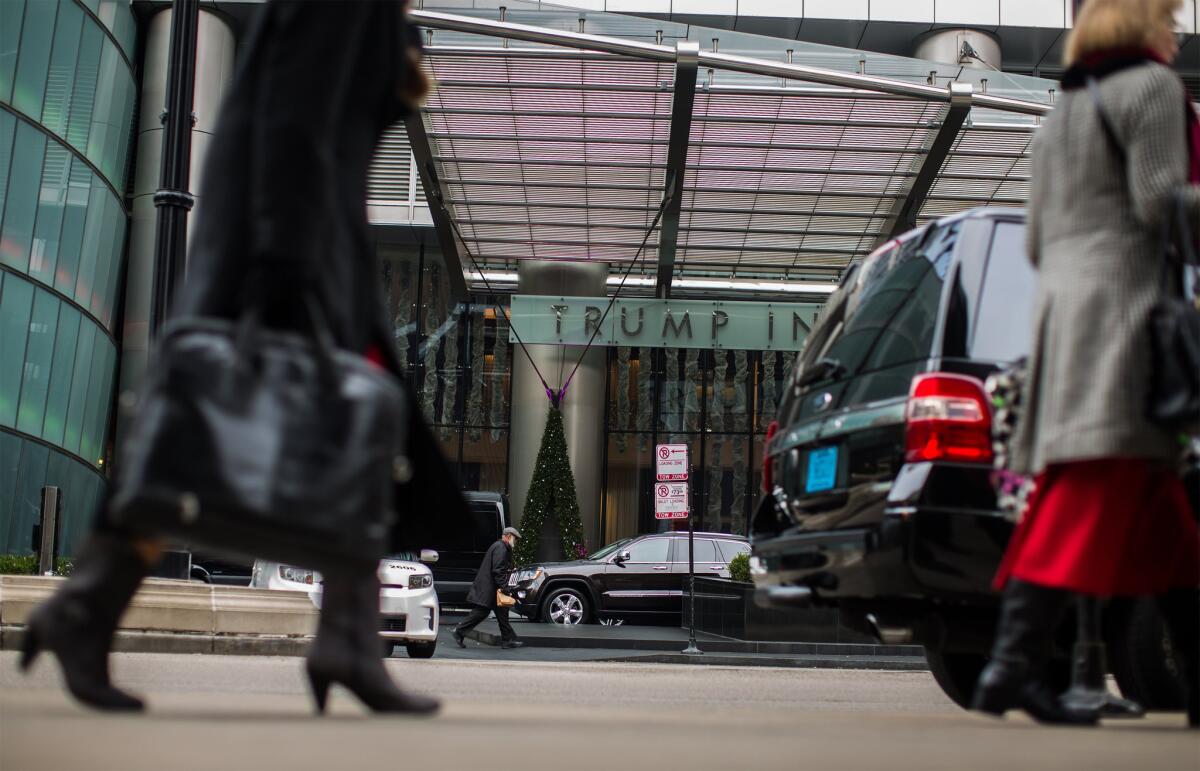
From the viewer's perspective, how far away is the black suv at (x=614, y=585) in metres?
21.0

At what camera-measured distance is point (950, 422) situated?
5.14 m

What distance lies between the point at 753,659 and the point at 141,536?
1301 cm

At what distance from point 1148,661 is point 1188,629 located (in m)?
1.25

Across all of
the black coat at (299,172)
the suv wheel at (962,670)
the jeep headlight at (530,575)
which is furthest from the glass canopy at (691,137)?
Result: the black coat at (299,172)

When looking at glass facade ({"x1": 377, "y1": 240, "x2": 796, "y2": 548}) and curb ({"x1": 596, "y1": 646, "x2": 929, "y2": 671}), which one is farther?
glass facade ({"x1": 377, "y1": 240, "x2": 796, "y2": 548})

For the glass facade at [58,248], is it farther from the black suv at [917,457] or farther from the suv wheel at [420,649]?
the black suv at [917,457]

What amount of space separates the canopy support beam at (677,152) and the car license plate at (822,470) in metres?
14.1

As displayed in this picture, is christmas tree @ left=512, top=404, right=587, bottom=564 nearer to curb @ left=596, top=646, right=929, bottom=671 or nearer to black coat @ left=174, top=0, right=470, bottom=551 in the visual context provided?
curb @ left=596, top=646, right=929, bottom=671

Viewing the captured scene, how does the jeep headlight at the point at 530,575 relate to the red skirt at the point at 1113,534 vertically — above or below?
above

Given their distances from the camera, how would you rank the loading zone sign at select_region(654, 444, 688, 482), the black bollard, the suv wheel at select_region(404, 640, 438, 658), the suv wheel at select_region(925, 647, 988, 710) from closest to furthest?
1. the black bollard
2. the suv wheel at select_region(925, 647, 988, 710)
3. the suv wheel at select_region(404, 640, 438, 658)
4. the loading zone sign at select_region(654, 444, 688, 482)

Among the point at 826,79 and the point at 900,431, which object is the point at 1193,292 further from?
the point at 826,79

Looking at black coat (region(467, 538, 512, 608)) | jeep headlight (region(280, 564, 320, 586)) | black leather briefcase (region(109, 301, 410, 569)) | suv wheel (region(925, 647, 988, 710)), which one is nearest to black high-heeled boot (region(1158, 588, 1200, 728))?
black leather briefcase (region(109, 301, 410, 569))

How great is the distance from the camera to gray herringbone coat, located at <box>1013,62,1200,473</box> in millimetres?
3549

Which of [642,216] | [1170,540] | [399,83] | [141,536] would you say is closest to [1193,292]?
[1170,540]
